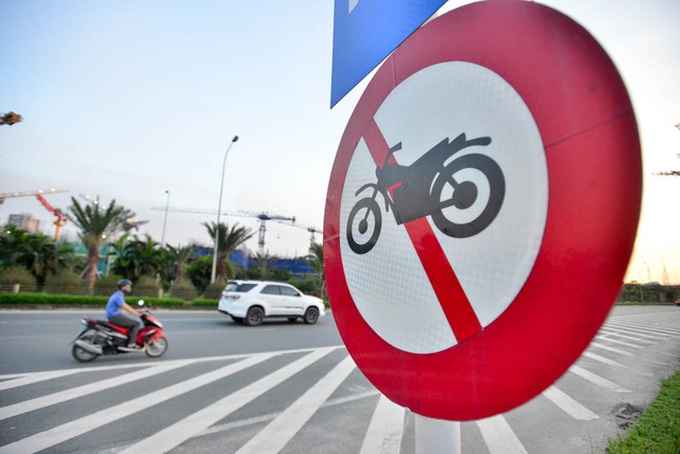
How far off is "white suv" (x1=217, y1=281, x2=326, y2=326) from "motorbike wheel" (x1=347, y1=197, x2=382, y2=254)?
11.3 meters

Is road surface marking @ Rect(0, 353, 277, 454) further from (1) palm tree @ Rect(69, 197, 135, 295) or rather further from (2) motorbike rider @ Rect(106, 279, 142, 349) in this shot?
(1) palm tree @ Rect(69, 197, 135, 295)

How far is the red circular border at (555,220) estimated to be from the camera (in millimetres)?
478

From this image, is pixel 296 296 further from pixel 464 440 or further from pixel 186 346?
pixel 464 440

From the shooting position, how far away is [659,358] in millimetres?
920

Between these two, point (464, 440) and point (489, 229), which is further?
point (464, 440)

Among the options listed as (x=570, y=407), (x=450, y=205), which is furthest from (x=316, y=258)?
(x=450, y=205)

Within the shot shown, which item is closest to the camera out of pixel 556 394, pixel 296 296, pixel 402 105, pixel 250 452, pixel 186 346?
pixel 402 105

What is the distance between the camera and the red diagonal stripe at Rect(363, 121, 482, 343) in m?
0.63

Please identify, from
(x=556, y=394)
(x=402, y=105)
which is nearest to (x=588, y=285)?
(x=402, y=105)

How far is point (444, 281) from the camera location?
0.68m

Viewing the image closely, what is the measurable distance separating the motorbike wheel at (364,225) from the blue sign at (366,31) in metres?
0.53

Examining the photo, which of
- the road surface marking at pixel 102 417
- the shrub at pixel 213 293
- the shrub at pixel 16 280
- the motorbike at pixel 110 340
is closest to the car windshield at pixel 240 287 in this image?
the motorbike at pixel 110 340

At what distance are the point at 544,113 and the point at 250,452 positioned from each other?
323cm

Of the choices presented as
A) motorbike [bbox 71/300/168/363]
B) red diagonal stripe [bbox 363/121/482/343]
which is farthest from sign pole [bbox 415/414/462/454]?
motorbike [bbox 71/300/168/363]
